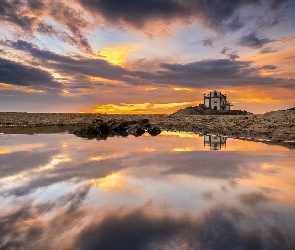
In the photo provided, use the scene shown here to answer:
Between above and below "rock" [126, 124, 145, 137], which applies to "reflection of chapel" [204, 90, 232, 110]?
above

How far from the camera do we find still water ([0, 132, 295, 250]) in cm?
452

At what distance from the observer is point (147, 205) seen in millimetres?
6066

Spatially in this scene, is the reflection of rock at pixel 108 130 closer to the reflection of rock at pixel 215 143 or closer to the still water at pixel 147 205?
the reflection of rock at pixel 215 143

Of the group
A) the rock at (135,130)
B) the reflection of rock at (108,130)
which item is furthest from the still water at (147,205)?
the rock at (135,130)

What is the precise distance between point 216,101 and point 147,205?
94.4 m

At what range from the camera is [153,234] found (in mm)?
4711

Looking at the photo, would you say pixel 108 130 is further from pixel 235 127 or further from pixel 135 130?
pixel 235 127

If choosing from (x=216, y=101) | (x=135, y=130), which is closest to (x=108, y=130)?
(x=135, y=130)

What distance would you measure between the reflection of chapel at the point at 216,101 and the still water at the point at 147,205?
87615 mm

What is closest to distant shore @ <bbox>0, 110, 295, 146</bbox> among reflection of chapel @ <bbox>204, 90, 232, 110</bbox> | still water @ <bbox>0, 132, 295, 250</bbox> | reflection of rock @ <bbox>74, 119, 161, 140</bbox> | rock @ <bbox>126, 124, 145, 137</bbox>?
reflection of rock @ <bbox>74, 119, 161, 140</bbox>

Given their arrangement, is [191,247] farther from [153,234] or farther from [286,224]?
[286,224]

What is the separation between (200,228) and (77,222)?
2314mm

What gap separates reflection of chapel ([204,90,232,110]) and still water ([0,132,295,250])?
87615mm

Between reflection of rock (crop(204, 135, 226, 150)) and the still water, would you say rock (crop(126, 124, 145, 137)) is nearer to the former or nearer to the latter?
reflection of rock (crop(204, 135, 226, 150))
